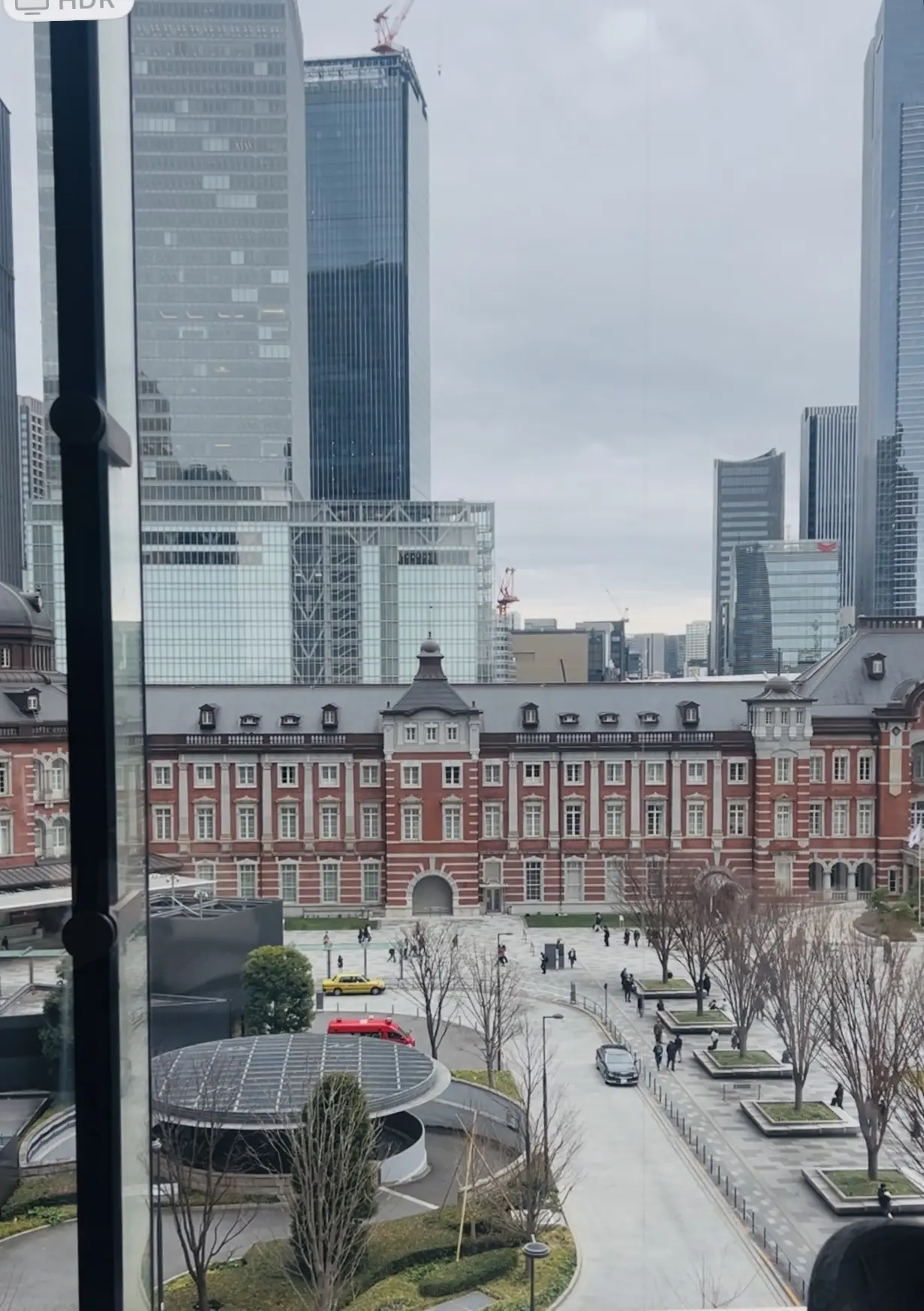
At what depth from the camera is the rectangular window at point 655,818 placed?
1195cm

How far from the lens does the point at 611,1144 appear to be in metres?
5.42

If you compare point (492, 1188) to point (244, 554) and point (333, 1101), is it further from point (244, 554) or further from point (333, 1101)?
point (244, 554)

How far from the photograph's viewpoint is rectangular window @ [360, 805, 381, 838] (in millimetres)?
11883

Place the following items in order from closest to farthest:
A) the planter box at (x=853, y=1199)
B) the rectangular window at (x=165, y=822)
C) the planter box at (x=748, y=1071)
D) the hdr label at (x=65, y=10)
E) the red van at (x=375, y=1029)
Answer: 1. the hdr label at (x=65, y=10)
2. the planter box at (x=853, y=1199)
3. the planter box at (x=748, y=1071)
4. the red van at (x=375, y=1029)
5. the rectangular window at (x=165, y=822)

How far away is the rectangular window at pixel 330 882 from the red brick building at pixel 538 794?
0.02 m

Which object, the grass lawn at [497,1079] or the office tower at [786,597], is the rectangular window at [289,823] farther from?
the office tower at [786,597]

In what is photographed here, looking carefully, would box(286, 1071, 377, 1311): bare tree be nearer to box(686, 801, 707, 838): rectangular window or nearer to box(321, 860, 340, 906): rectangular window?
box(321, 860, 340, 906): rectangular window

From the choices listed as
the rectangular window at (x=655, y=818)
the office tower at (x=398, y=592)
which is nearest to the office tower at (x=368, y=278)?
the office tower at (x=398, y=592)

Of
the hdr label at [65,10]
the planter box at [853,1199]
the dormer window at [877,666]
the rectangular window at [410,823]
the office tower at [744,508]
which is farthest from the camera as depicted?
the office tower at [744,508]

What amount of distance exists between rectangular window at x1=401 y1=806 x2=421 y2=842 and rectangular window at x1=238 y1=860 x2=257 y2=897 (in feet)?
6.00

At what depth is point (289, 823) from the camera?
1178 centimetres

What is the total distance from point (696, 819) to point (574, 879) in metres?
1.68

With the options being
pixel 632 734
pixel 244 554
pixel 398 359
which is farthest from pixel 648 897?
pixel 398 359

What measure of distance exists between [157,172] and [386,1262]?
4374mm
